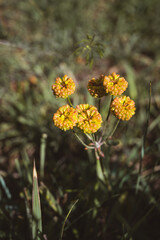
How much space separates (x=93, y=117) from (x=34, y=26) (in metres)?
2.70

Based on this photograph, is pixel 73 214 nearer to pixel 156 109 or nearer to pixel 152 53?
pixel 156 109

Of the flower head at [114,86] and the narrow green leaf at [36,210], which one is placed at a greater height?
the flower head at [114,86]

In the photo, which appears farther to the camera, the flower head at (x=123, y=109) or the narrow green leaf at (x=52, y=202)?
the narrow green leaf at (x=52, y=202)

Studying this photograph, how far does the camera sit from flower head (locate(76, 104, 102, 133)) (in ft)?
2.89

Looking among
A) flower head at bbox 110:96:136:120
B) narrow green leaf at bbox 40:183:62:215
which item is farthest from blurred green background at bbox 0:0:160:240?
flower head at bbox 110:96:136:120

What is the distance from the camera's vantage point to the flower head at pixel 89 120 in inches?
34.7

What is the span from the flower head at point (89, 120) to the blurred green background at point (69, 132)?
0.38 metres

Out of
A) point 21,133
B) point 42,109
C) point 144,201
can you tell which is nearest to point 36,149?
point 21,133

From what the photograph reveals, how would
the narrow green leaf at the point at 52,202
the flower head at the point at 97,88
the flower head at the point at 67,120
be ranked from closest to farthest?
the flower head at the point at 67,120, the flower head at the point at 97,88, the narrow green leaf at the point at 52,202

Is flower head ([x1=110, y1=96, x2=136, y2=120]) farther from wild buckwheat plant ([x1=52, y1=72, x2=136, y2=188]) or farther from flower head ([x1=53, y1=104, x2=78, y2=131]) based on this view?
flower head ([x1=53, y1=104, x2=78, y2=131])

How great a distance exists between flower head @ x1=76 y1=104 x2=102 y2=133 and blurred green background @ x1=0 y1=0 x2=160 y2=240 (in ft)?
1.25

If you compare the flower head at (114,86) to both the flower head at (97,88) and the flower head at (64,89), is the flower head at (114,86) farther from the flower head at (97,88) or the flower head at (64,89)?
the flower head at (64,89)

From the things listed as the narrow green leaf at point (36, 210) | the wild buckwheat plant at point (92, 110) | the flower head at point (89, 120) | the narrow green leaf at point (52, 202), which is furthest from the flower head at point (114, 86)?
the narrow green leaf at point (52, 202)

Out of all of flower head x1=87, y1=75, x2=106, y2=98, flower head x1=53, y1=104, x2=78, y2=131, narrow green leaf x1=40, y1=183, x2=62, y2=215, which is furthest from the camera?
narrow green leaf x1=40, y1=183, x2=62, y2=215
